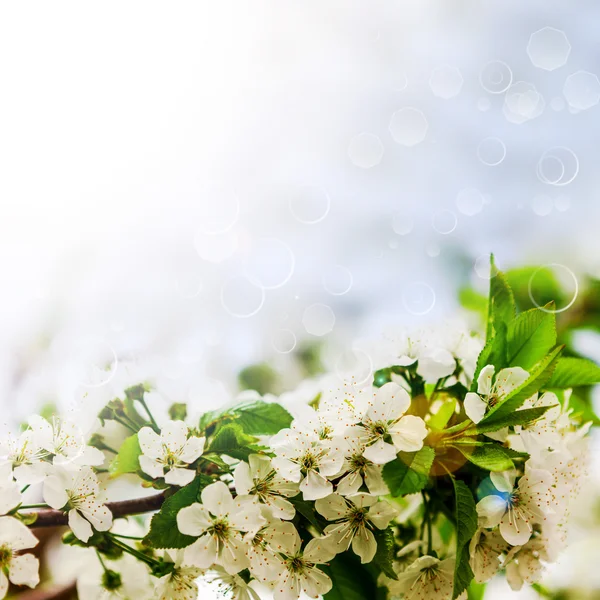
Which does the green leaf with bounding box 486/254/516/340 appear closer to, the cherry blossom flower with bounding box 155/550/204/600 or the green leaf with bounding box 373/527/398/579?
the green leaf with bounding box 373/527/398/579

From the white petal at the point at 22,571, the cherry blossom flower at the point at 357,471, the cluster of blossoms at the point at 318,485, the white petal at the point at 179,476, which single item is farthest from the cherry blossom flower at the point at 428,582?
the white petal at the point at 22,571

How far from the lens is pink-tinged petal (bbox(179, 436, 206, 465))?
47 cm

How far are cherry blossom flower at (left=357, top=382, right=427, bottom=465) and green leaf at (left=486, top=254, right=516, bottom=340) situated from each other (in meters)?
0.14

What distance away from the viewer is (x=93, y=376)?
1.87 feet

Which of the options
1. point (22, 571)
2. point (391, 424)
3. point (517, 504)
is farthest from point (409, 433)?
point (22, 571)

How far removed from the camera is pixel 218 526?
0.45m

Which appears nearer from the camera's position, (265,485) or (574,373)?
(265,485)

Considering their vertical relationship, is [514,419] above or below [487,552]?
above

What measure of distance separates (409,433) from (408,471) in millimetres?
32

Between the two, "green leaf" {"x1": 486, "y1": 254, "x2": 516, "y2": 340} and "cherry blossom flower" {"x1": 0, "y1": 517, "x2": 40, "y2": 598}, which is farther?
"green leaf" {"x1": 486, "y1": 254, "x2": 516, "y2": 340}

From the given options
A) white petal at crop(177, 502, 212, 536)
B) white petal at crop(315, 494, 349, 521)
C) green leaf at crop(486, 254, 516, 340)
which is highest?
green leaf at crop(486, 254, 516, 340)

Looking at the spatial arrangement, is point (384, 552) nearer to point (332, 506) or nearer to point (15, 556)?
point (332, 506)

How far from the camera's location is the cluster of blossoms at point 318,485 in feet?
1.49

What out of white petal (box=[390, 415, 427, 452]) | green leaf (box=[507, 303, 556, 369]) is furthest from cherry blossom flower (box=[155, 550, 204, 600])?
green leaf (box=[507, 303, 556, 369])
